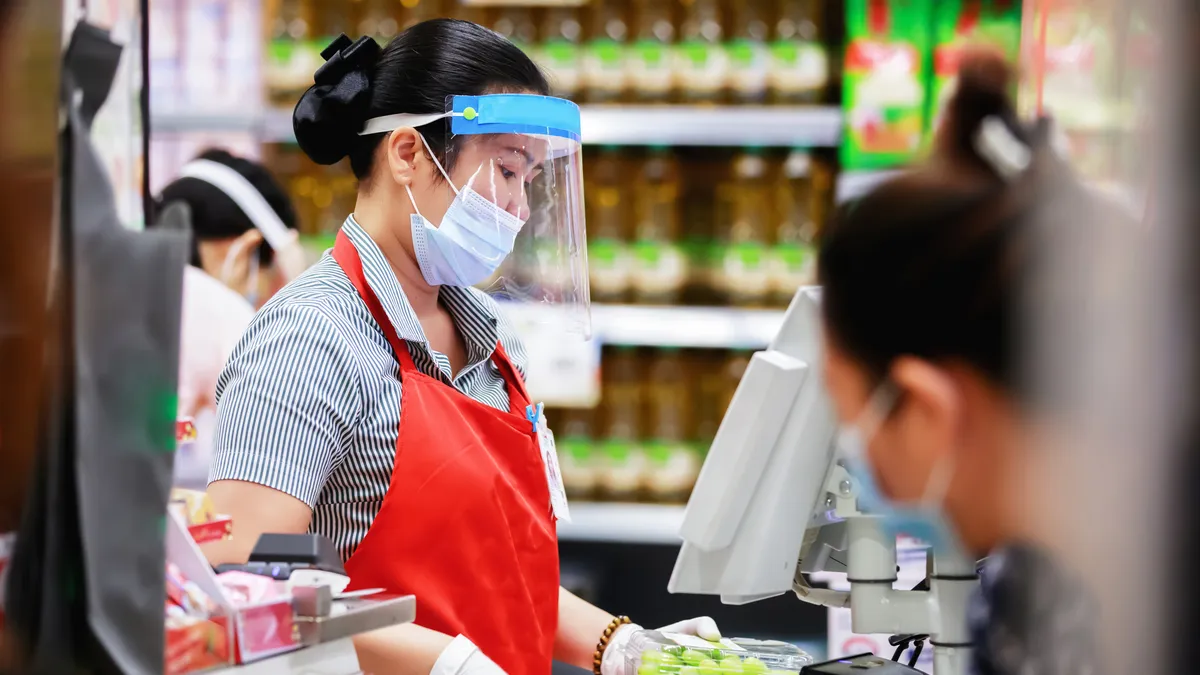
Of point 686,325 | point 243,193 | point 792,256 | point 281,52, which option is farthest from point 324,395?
point 281,52

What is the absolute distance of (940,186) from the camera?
0.81m

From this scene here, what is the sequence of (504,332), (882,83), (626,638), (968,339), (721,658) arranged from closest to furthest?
(968,339)
(721,658)
(626,638)
(504,332)
(882,83)

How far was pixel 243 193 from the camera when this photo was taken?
3277mm

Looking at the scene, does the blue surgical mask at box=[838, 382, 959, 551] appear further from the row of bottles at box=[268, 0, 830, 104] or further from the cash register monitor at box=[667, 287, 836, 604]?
the row of bottles at box=[268, 0, 830, 104]

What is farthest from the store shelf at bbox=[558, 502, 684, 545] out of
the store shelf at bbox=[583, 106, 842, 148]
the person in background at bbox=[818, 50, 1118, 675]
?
the person in background at bbox=[818, 50, 1118, 675]

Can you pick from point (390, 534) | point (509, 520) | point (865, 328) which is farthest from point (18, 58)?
point (509, 520)

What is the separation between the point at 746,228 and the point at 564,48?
826 millimetres

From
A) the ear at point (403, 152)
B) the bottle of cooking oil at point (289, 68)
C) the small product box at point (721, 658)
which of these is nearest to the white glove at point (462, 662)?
the small product box at point (721, 658)

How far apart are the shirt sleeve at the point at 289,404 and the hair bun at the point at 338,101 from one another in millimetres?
368

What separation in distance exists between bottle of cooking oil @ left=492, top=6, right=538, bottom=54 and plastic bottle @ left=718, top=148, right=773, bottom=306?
809mm

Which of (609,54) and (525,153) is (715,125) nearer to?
(609,54)

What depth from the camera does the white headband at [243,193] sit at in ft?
10.7

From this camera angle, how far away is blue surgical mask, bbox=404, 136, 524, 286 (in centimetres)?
172

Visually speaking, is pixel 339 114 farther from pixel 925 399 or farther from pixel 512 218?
pixel 925 399
